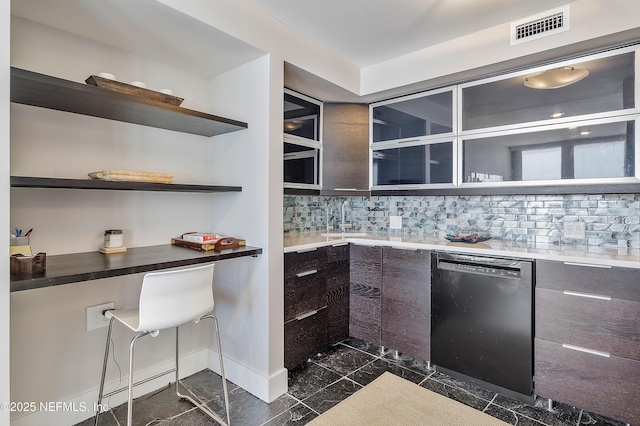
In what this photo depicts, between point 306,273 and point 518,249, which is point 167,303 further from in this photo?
point 518,249

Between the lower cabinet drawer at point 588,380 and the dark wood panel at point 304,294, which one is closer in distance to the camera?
the lower cabinet drawer at point 588,380

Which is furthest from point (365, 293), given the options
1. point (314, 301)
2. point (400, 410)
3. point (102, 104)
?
point (102, 104)

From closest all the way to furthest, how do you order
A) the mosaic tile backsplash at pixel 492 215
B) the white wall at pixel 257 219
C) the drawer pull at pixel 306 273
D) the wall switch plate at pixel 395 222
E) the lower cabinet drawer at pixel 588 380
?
the lower cabinet drawer at pixel 588 380
the white wall at pixel 257 219
the mosaic tile backsplash at pixel 492 215
the drawer pull at pixel 306 273
the wall switch plate at pixel 395 222

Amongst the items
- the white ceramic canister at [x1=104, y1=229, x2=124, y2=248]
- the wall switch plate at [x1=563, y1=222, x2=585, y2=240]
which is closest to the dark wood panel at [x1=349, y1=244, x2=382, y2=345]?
the wall switch plate at [x1=563, y1=222, x2=585, y2=240]

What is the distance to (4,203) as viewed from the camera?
124 centimetres

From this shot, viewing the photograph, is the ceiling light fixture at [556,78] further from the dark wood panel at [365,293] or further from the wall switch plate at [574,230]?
the dark wood panel at [365,293]

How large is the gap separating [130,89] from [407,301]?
2215mm

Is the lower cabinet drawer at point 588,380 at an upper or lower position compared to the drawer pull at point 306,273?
lower

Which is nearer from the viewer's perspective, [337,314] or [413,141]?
[337,314]

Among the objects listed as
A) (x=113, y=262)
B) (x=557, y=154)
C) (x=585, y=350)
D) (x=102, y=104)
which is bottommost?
(x=585, y=350)

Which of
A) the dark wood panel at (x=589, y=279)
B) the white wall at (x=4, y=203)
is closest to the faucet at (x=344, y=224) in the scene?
the dark wood panel at (x=589, y=279)

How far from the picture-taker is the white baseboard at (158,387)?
1.77 metres

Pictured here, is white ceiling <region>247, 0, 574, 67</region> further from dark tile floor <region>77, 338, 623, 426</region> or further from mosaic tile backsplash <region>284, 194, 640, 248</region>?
dark tile floor <region>77, 338, 623, 426</region>

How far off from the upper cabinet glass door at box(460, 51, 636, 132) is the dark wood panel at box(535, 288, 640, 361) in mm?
1144
